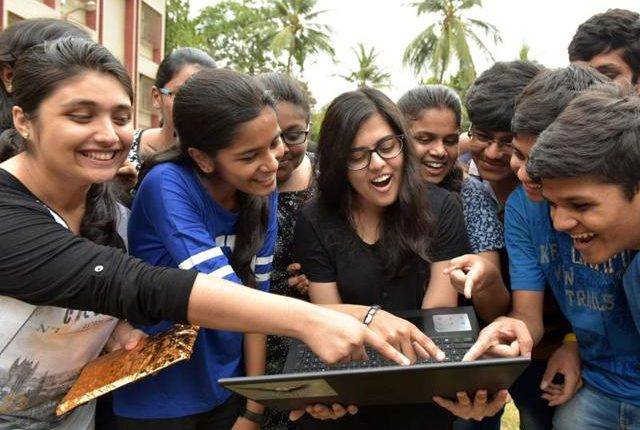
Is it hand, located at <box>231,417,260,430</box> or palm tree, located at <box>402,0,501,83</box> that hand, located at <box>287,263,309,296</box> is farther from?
palm tree, located at <box>402,0,501,83</box>

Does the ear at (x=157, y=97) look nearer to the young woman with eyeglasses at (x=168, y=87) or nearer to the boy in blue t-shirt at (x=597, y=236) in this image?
the young woman with eyeglasses at (x=168, y=87)

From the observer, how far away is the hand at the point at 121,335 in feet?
6.65

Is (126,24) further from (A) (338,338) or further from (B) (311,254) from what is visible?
(A) (338,338)

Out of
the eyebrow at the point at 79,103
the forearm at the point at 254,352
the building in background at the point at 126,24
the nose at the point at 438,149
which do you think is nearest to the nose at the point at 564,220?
the nose at the point at 438,149

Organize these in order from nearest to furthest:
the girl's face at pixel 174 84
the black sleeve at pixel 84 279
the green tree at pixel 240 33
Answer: the black sleeve at pixel 84 279
the girl's face at pixel 174 84
the green tree at pixel 240 33

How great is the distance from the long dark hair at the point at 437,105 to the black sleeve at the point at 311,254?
2.77 ft

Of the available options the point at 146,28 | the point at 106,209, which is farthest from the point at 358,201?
the point at 146,28

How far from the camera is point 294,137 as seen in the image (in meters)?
2.85

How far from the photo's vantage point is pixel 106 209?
2115mm

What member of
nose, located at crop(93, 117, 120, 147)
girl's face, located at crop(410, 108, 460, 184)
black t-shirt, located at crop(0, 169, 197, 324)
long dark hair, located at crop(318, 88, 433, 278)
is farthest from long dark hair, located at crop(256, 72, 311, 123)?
black t-shirt, located at crop(0, 169, 197, 324)

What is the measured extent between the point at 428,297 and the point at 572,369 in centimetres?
57

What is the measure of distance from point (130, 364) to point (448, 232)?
1.24m

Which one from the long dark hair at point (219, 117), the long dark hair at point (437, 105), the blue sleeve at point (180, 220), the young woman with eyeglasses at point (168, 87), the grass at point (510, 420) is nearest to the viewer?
the blue sleeve at point (180, 220)

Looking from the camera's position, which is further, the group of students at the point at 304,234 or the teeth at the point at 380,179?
the teeth at the point at 380,179
